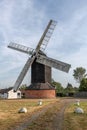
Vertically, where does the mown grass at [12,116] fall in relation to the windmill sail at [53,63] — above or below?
below

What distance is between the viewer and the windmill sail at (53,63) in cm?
6706

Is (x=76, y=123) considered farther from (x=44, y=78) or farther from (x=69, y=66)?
(x=44, y=78)

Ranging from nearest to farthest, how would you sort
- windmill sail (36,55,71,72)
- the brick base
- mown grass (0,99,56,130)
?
mown grass (0,99,56,130)
windmill sail (36,55,71,72)
the brick base

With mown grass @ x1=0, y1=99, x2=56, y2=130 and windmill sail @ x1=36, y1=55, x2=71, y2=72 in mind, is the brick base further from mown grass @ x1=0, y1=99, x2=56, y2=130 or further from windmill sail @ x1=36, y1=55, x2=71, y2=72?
mown grass @ x1=0, y1=99, x2=56, y2=130

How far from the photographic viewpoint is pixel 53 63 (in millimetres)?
69750

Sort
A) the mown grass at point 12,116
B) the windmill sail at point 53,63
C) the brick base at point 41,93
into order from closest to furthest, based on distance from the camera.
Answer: the mown grass at point 12,116 → the windmill sail at point 53,63 → the brick base at point 41,93

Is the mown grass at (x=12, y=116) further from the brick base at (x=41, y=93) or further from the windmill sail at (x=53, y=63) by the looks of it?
the brick base at (x=41, y=93)

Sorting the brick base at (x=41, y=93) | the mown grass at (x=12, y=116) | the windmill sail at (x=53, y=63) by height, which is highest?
the windmill sail at (x=53, y=63)

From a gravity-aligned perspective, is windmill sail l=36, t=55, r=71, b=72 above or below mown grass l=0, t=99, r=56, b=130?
above

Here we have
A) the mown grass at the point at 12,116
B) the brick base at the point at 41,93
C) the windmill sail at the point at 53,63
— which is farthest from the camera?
the brick base at the point at 41,93

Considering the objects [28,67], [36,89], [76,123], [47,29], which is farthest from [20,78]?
[76,123]

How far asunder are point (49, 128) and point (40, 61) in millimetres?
51482

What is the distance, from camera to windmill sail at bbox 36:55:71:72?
67.1 metres

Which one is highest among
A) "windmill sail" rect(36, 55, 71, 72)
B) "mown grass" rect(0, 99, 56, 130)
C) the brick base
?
"windmill sail" rect(36, 55, 71, 72)
